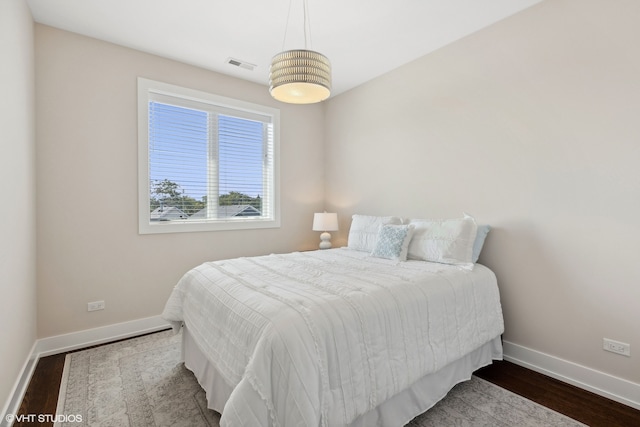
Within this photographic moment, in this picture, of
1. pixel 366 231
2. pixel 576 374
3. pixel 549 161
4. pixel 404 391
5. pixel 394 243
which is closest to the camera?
pixel 404 391

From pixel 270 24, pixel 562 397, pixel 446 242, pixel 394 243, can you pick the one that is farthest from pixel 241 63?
pixel 562 397

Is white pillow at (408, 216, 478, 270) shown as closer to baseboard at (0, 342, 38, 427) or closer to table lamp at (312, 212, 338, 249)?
table lamp at (312, 212, 338, 249)

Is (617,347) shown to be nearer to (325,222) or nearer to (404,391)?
(404,391)

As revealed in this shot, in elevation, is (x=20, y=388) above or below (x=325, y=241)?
below

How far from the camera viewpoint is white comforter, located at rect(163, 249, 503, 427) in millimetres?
1269

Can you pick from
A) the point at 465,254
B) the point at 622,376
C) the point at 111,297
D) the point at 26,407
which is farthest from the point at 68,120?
the point at 622,376

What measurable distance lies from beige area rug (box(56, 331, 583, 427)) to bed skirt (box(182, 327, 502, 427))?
3.2 inches

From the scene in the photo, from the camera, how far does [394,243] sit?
9.08 feet

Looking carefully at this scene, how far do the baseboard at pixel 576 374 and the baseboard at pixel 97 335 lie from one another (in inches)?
132

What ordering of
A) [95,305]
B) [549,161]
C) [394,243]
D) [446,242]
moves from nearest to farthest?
[549,161] → [446,242] → [394,243] → [95,305]

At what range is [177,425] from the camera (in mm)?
1742

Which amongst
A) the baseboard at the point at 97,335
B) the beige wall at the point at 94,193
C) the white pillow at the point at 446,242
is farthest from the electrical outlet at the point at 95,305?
the white pillow at the point at 446,242

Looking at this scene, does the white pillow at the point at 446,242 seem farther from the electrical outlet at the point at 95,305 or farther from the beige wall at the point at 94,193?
the electrical outlet at the point at 95,305

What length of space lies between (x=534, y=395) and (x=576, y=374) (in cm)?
45
